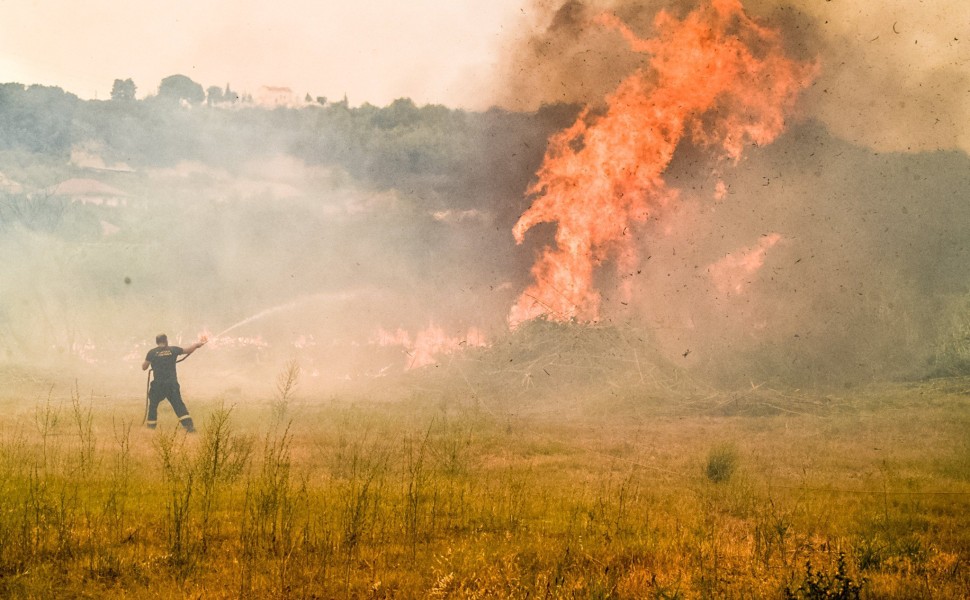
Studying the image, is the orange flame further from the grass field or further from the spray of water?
the spray of water

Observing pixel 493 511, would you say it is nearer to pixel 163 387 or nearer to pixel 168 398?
pixel 168 398

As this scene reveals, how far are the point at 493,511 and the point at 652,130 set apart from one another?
21157 mm

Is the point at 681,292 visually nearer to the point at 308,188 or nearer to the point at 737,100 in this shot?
the point at 737,100

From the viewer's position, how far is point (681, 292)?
98.1 feet

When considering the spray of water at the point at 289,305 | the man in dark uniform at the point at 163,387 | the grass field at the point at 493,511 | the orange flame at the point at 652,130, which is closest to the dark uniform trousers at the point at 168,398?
the man in dark uniform at the point at 163,387

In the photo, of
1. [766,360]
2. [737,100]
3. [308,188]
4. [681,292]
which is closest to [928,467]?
[766,360]

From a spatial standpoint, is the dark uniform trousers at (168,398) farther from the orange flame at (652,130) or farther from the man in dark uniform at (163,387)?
the orange flame at (652,130)

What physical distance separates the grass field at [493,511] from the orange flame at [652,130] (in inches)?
398

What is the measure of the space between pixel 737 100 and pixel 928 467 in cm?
1775

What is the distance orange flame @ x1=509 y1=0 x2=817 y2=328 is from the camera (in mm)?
27828

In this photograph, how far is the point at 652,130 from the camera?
2784 centimetres

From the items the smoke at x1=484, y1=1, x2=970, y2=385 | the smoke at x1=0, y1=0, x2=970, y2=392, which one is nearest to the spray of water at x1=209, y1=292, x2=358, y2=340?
the smoke at x1=0, y1=0, x2=970, y2=392

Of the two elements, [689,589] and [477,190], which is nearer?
[689,589]

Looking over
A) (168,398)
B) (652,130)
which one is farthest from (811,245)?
(168,398)
